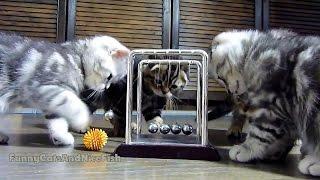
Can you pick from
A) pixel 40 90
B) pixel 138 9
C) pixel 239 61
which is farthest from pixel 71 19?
pixel 239 61

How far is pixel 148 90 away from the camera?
190 centimetres

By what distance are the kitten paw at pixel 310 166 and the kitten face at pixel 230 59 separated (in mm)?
311

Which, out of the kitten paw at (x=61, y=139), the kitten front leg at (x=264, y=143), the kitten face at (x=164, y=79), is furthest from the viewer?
the kitten face at (x=164, y=79)

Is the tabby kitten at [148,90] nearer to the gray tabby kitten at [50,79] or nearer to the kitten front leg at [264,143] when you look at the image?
the gray tabby kitten at [50,79]

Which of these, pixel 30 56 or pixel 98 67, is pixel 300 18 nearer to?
pixel 98 67

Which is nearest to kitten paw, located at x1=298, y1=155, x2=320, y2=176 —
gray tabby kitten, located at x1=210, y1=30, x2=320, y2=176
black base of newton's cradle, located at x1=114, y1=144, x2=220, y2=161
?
gray tabby kitten, located at x1=210, y1=30, x2=320, y2=176

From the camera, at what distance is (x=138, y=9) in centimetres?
325

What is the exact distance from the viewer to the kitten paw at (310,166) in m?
1.10

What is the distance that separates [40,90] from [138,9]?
6.16ft

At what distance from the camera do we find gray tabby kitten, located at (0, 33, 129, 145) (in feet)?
4.98

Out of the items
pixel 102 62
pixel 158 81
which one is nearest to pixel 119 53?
pixel 102 62

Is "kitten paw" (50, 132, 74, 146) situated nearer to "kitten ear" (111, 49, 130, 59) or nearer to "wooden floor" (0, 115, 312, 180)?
"wooden floor" (0, 115, 312, 180)

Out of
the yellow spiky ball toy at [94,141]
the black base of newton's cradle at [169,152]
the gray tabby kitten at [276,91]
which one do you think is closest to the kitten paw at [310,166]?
the gray tabby kitten at [276,91]

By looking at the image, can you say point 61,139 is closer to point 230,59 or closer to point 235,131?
point 230,59
